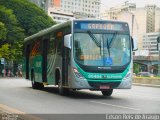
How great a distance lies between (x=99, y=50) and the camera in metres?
18.8

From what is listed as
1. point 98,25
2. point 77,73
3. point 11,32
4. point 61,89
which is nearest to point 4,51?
point 11,32

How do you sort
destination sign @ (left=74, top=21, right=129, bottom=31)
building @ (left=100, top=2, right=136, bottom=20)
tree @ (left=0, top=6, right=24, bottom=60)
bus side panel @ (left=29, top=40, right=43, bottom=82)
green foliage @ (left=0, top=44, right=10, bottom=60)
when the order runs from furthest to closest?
1. building @ (left=100, top=2, right=136, bottom=20)
2. tree @ (left=0, top=6, right=24, bottom=60)
3. green foliage @ (left=0, top=44, right=10, bottom=60)
4. bus side panel @ (left=29, top=40, right=43, bottom=82)
5. destination sign @ (left=74, top=21, right=129, bottom=31)

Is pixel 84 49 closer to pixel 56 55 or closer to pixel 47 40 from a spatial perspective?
pixel 56 55

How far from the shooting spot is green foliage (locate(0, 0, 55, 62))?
76.5 m

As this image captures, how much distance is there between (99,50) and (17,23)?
204 feet

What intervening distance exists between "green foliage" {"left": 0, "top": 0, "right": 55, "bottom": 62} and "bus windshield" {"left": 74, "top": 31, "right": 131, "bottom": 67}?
53.6 meters

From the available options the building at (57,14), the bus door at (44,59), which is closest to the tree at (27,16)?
the bus door at (44,59)

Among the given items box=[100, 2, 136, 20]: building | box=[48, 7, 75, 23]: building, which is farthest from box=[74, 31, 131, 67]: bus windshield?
box=[48, 7, 75, 23]: building

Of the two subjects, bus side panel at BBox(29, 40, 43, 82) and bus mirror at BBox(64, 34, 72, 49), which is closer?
bus mirror at BBox(64, 34, 72, 49)

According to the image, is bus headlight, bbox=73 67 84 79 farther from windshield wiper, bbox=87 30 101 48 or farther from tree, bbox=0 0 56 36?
tree, bbox=0 0 56 36

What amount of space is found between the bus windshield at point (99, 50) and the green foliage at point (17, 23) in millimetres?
53570

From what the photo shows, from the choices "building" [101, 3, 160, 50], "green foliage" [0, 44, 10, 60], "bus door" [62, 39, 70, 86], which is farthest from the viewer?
"building" [101, 3, 160, 50]

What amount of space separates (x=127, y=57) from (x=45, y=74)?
19.9 ft

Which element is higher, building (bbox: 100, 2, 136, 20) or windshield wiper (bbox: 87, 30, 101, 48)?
building (bbox: 100, 2, 136, 20)
